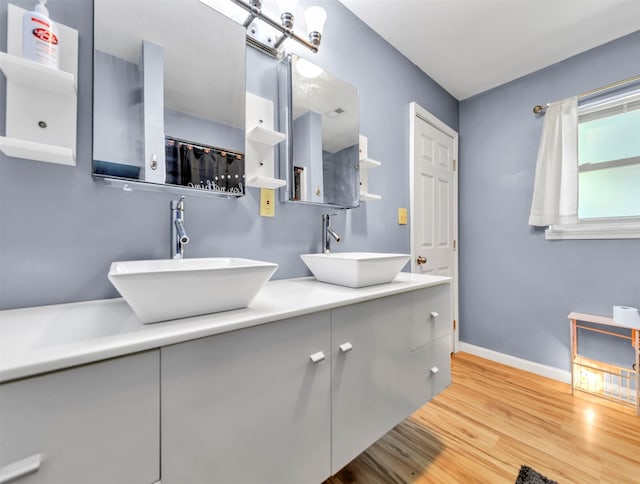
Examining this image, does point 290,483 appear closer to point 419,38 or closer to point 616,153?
point 419,38

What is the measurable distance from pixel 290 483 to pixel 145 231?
35.7 inches

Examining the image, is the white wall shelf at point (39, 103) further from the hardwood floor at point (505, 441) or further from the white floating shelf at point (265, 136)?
the hardwood floor at point (505, 441)

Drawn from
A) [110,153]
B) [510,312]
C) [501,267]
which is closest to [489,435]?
[510,312]

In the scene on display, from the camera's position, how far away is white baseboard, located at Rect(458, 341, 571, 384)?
213 centimetres

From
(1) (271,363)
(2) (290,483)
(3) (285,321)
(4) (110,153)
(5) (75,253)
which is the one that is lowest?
(2) (290,483)

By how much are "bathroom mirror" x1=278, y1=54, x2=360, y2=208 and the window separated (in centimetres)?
182

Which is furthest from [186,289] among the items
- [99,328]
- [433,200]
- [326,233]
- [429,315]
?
[433,200]

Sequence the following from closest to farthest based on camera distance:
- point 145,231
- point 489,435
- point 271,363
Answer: point 271,363
point 145,231
point 489,435

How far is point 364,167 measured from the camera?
1.73 metres

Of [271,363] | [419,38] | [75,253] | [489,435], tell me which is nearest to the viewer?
[271,363]

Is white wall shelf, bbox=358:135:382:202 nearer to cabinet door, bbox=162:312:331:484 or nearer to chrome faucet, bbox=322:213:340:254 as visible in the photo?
chrome faucet, bbox=322:213:340:254

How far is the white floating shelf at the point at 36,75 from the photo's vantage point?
71 cm

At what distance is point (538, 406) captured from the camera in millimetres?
1805

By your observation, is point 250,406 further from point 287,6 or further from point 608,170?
point 608,170
